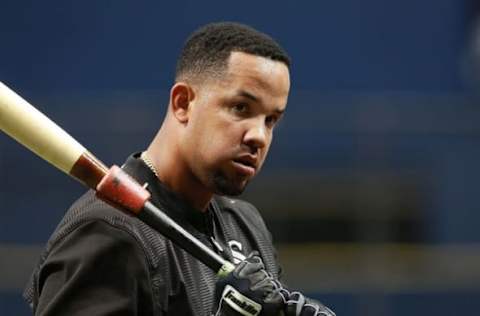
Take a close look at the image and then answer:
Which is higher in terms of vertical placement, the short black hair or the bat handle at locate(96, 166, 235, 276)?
the short black hair

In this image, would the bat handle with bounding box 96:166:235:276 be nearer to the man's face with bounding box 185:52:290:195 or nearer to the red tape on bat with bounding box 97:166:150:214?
the red tape on bat with bounding box 97:166:150:214

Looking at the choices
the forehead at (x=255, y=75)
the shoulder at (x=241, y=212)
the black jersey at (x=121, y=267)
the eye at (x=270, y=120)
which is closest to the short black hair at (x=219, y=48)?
the forehead at (x=255, y=75)

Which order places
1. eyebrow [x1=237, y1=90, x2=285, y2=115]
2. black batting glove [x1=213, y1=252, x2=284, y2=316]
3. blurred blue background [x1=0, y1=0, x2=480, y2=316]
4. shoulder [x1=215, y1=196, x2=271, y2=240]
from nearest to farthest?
black batting glove [x1=213, y1=252, x2=284, y2=316], eyebrow [x1=237, y1=90, x2=285, y2=115], shoulder [x1=215, y1=196, x2=271, y2=240], blurred blue background [x1=0, y1=0, x2=480, y2=316]

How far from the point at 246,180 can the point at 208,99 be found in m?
0.17

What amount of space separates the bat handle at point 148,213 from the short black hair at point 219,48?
0.32 metres

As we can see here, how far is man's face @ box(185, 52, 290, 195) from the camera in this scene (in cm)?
208

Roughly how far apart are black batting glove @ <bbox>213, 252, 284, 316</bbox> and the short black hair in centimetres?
44

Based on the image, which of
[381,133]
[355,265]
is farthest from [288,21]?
[355,265]

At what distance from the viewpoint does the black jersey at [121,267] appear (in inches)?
73.0

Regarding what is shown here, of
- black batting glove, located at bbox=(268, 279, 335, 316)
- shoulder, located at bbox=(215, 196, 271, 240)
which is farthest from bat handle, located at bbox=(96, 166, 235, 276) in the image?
shoulder, located at bbox=(215, 196, 271, 240)

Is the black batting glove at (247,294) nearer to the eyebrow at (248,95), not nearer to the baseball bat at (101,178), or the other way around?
the baseball bat at (101,178)

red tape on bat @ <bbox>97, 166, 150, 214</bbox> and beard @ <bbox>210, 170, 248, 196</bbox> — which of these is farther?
beard @ <bbox>210, 170, 248, 196</bbox>

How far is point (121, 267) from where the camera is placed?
1.87 m

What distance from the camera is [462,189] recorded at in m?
3.85
